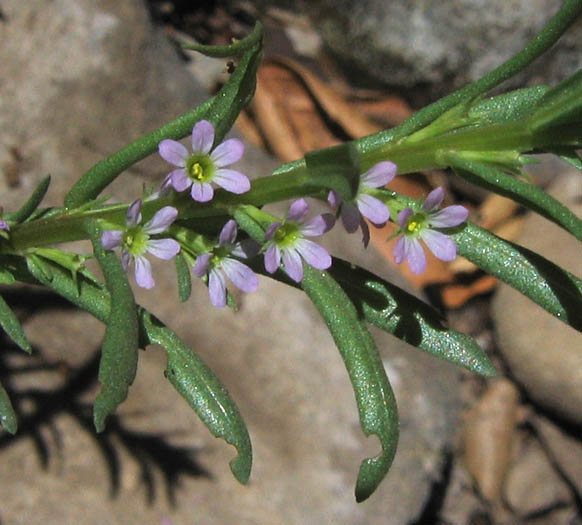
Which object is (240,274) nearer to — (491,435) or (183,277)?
Result: (183,277)

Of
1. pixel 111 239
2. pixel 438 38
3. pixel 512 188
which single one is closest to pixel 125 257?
pixel 111 239

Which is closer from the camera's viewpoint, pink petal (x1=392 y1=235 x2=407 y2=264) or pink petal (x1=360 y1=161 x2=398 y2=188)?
pink petal (x1=360 y1=161 x2=398 y2=188)

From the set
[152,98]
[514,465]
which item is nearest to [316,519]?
[514,465]

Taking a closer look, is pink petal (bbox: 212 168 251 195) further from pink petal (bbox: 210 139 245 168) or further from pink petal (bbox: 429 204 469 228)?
pink petal (bbox: 429 204 469 228)

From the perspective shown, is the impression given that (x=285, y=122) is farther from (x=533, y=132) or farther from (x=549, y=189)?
(x=533, y=132)

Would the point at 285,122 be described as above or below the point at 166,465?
above

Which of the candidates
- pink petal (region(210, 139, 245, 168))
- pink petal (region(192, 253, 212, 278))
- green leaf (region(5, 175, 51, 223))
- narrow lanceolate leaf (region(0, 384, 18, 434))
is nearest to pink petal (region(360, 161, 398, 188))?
pink petal (region(210, 139, 245, 168))
